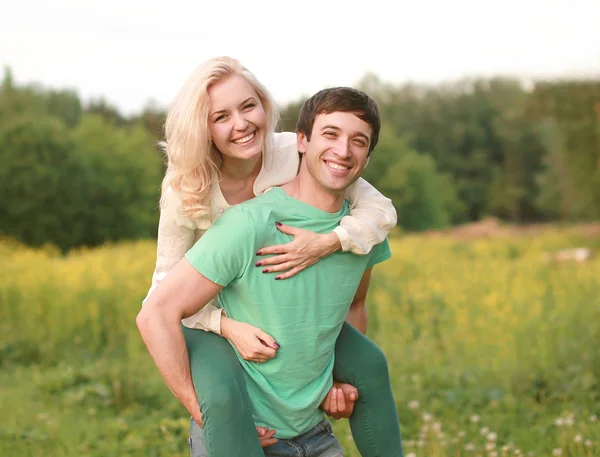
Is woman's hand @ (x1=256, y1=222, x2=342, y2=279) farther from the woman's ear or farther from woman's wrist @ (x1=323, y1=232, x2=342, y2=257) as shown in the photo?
the woman's ear

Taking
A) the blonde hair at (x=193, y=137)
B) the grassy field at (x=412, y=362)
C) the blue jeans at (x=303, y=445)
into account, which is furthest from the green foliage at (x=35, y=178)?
the blue jeans at (x=303, y=445)

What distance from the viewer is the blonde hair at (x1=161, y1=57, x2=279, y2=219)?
2.57 m

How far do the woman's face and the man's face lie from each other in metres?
0.23

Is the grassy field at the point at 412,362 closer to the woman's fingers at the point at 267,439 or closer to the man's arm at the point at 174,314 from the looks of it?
the woman's fingers at the point at 267,439

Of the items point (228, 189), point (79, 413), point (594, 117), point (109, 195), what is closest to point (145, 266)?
point (79, 413)

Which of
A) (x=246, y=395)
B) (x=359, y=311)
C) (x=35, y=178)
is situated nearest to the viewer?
(x=246, y=395)

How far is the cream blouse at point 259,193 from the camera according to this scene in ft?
8.71

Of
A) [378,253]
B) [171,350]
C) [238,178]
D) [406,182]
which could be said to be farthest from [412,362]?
[406,182]

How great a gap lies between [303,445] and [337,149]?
1.10m

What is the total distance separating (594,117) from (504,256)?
24.0 ft

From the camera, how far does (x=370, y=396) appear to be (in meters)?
2.81

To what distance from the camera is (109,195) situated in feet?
96.0

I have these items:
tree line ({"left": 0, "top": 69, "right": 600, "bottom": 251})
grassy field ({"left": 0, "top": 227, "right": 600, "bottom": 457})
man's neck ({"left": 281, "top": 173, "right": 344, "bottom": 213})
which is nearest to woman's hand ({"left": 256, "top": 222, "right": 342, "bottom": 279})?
man's neck ({"left": 281, "top": 173, "right": 344, "bottom": 213})

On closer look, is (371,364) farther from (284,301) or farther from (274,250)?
(274,250)
